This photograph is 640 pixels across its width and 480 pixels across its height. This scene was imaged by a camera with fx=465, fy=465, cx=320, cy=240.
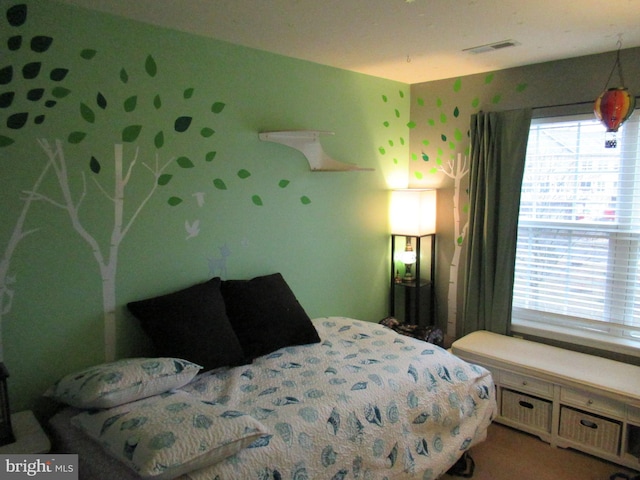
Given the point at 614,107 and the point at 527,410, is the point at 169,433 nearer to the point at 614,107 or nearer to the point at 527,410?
the point at 527,410

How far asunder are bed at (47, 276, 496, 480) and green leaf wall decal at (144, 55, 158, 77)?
121 centimetres

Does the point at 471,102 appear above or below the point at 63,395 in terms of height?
above

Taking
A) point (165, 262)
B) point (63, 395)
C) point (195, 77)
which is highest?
point (195, 77)

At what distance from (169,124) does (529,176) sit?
2.41 m

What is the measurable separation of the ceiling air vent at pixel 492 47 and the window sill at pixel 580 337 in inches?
73.7

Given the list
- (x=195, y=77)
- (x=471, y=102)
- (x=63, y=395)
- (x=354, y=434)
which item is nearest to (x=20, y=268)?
(x=63, y=395)

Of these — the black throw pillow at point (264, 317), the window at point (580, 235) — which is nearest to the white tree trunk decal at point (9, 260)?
the black throw pillow at point (264, 317)

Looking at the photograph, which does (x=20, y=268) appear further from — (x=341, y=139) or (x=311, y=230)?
(x=341, y=139)

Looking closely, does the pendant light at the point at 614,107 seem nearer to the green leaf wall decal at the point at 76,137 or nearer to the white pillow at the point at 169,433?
the white pillow at the point at 169,433

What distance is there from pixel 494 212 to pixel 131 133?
2.44m

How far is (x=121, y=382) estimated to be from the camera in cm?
186

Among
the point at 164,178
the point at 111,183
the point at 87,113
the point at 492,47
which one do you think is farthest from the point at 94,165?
the point at 492,47

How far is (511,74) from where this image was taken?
3.24 metres

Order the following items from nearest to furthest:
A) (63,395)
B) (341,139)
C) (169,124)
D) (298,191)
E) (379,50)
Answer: (63,395) → (169,124) → (379,50) → (298,191) → (341,139)
